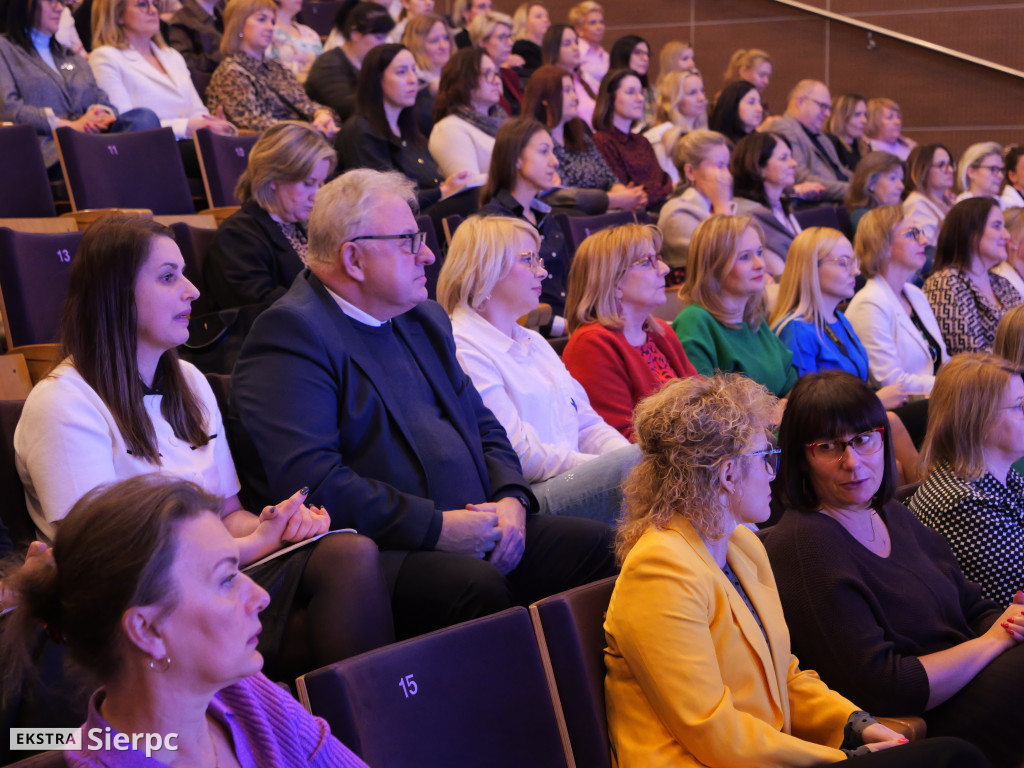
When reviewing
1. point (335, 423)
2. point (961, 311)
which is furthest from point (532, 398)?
point (961, 311)

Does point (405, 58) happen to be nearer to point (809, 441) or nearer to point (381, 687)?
point (809, 441)

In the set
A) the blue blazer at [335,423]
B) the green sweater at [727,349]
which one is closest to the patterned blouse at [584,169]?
the green sweater at [727,349]

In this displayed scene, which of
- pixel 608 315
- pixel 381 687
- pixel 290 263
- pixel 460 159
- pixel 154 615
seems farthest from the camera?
pixel 460 159

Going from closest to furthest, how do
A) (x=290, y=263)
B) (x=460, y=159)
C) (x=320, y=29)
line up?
1. (x=290, y=263)
2. (x=460, y=159)
3. (x=320, y=29)

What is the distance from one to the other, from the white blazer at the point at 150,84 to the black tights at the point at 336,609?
3.00 meters

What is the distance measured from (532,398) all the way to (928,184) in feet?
12.7

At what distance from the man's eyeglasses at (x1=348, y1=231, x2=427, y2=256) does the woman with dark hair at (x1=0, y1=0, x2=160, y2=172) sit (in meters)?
2.11

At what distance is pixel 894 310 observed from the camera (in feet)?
13.1

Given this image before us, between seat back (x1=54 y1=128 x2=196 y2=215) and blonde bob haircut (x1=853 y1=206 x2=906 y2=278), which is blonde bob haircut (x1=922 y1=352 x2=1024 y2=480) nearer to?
blonde bob haircut (x1=853 y1=206 x2=906 y2=278)

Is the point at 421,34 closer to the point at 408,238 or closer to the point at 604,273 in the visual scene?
the point at 604,273

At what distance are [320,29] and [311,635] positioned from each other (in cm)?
599

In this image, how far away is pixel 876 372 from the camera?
3.85m

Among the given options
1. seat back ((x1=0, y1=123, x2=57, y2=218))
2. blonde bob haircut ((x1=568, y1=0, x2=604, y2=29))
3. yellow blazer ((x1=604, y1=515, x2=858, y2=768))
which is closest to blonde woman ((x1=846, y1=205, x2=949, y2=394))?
yellow blazer ((x1=604, y1=515, x2=858, y2=768))

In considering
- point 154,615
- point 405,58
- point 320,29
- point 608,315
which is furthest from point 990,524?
point 320,29
